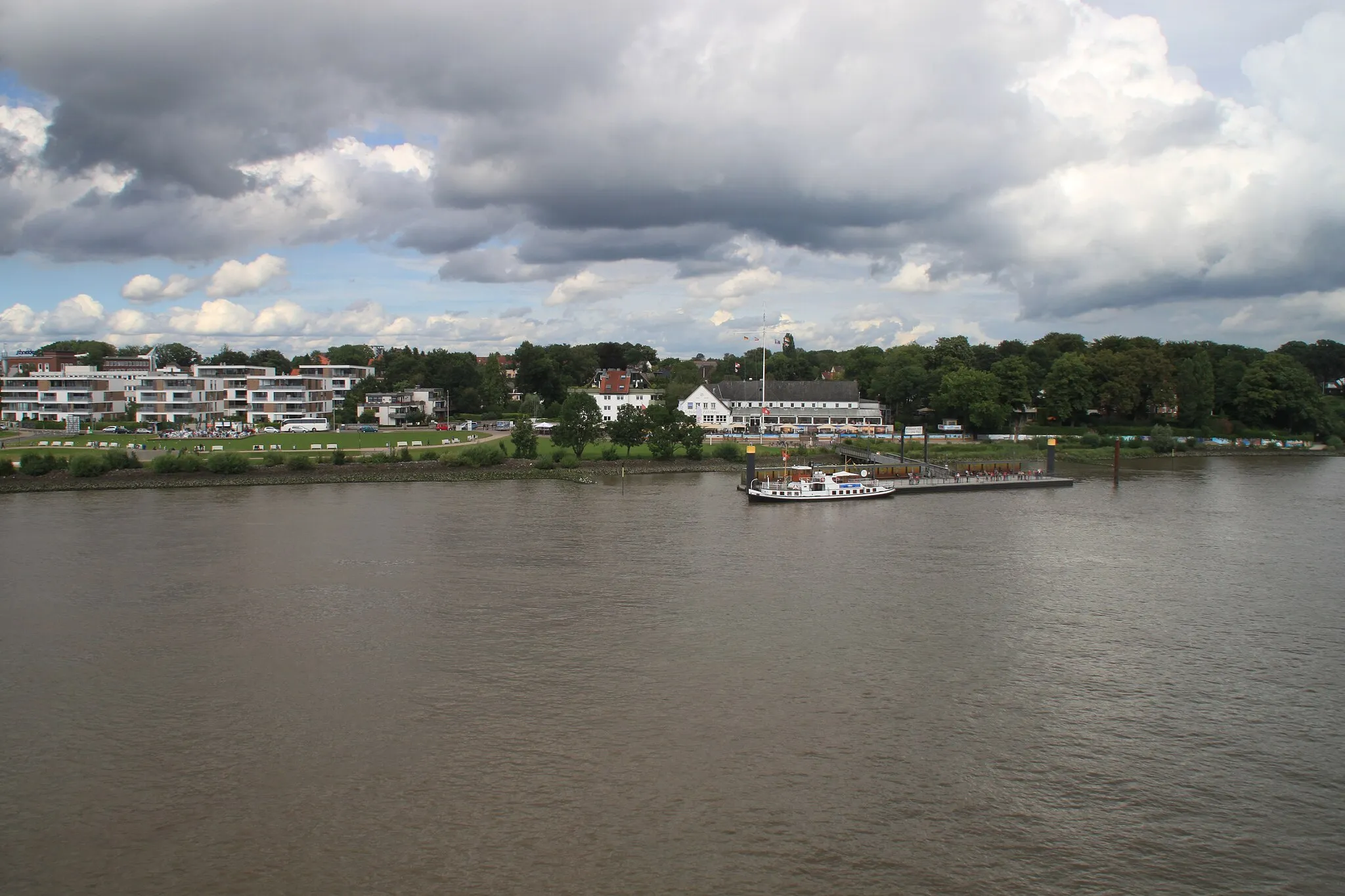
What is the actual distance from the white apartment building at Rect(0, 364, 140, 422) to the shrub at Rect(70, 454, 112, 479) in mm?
29642

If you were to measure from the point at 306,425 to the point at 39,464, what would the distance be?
2411 cm

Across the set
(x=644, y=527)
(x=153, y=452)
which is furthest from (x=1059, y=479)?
(x=153, y=452)

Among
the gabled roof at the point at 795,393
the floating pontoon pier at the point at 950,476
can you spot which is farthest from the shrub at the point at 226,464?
the gabled roof at the point at 795,393

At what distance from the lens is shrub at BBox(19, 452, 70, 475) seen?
1414 inches

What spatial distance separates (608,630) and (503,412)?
192 feet

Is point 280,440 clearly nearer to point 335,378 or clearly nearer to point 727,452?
point 335,378

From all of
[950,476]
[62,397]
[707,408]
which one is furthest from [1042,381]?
[62,397]

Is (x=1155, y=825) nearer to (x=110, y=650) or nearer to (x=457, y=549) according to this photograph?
(x=110, y=650)

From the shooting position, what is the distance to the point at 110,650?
15.0m

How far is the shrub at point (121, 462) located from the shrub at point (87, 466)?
11.7 inches

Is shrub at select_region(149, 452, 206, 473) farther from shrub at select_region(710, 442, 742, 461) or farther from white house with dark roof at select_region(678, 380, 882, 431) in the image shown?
white house with dark roof at select_region(678, 380, 882, 431)

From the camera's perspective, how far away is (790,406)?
2539 inches

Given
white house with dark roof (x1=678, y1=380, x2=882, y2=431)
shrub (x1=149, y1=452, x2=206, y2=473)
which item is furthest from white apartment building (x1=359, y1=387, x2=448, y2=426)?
shrub (x1=149, y1=452, x2=206, y2=473)

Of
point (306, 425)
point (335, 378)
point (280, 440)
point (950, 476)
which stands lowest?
point (950, 476)
